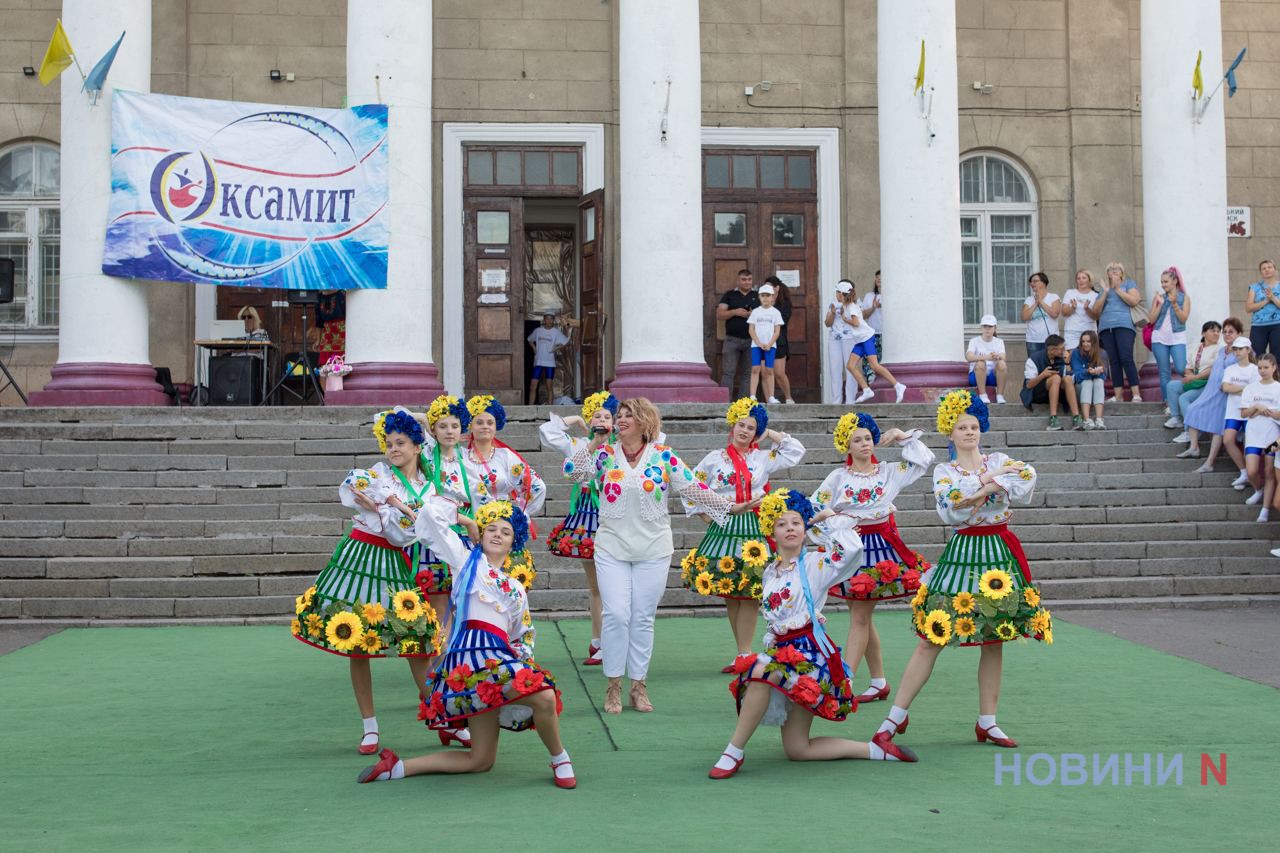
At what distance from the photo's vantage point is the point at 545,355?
20.3 metres

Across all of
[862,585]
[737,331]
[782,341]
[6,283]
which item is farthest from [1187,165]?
[6,283]

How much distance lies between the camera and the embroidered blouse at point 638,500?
838cm

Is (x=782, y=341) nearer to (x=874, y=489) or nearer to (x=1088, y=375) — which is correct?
(x=1088, y=375)

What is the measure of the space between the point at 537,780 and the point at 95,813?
6.20ft

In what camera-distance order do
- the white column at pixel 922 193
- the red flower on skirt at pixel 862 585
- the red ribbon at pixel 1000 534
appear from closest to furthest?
the red ribbon at pixel 1000 534 → the red flower on skirt at pixel 862 585 → the white column at pixel 922 193

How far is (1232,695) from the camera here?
883 centimetres

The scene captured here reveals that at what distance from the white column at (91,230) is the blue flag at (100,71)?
4.8 inches

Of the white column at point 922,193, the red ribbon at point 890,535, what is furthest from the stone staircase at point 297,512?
the red ribbon at point 890,535

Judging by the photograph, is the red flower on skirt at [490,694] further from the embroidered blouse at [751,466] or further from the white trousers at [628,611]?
the embroidered blouse at [751,466]

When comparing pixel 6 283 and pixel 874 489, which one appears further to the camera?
pixel 6 283

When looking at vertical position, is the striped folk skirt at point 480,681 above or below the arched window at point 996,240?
below

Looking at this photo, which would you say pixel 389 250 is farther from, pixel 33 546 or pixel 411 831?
pixel 411 831

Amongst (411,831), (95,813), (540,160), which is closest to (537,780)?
(411,831)

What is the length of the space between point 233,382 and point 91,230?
8.29 ft
